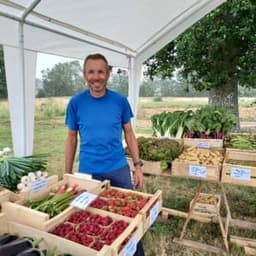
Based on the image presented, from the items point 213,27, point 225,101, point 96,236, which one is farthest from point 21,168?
point 225,101

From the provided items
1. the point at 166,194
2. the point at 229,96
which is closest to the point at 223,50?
the point at 229,96

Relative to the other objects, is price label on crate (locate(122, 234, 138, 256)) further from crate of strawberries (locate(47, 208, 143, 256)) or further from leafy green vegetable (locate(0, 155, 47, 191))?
leafy green vegetable (locate(0, 155, 47, 191))

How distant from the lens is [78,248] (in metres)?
1.12

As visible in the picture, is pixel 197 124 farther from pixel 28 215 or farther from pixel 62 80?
pixel 28 215

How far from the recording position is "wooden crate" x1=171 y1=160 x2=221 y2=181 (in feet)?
7.68

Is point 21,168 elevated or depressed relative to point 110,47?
depressed

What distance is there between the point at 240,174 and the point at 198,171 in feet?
1.07

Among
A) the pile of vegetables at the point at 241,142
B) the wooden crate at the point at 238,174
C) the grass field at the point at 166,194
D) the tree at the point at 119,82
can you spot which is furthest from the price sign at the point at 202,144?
the tree at the point at 119,82

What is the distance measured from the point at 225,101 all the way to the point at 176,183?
2.94m

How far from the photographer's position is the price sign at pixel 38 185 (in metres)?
1.53

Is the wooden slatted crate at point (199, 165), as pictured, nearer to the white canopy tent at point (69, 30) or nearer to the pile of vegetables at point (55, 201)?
the pile of vegetables at point (55, 201)

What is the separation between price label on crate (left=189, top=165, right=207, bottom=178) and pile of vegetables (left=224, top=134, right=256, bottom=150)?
1.95 feet

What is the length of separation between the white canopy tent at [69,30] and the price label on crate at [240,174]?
5.50 ft

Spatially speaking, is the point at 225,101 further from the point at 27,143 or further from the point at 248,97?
the point at 27,143
